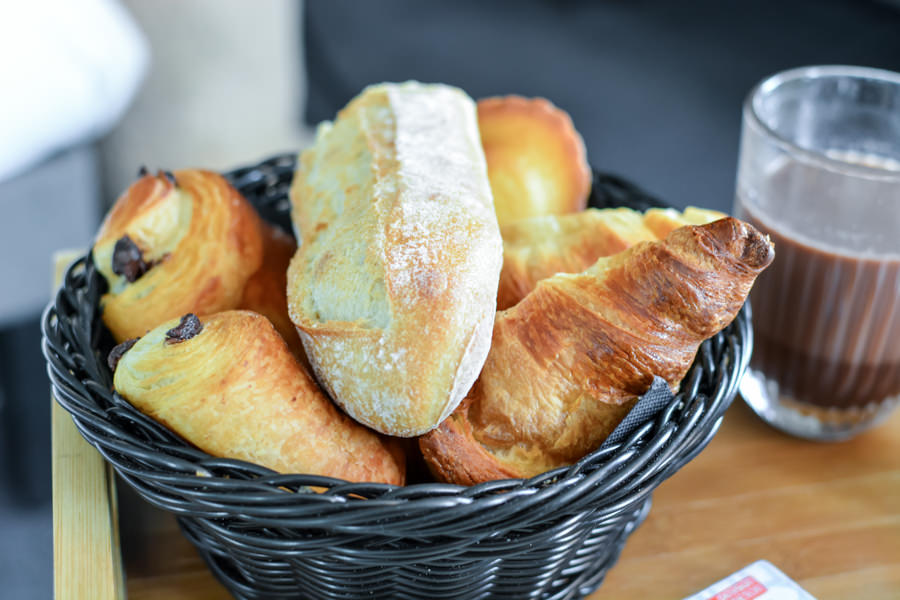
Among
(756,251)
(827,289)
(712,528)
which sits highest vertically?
(756,251)

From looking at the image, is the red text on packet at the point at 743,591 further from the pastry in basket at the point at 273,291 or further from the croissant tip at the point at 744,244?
the pastry in basket at the point at 273,291

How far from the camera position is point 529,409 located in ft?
1.75

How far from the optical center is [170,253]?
64 cm

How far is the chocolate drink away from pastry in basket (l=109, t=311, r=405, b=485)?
0.40m

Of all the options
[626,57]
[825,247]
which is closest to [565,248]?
[825,247]

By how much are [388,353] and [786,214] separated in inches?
15.6

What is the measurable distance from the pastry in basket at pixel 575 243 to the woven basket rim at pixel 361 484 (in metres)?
0.12

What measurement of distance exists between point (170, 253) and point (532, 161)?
328mm

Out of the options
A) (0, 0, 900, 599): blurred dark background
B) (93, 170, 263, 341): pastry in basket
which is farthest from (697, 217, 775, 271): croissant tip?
(0, 0, 900, 599): blurred dark background

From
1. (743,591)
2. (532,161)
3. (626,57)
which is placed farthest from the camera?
(626,57)

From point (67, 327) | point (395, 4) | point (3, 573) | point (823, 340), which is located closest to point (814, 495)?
point (823, 340)

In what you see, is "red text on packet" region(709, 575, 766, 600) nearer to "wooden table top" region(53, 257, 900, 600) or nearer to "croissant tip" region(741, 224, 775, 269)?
"wooden table top" region(53, 257, 900, 600)

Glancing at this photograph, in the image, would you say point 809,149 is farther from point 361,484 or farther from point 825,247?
point 361,484

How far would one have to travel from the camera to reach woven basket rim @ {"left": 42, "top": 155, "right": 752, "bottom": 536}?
44 centimetres
